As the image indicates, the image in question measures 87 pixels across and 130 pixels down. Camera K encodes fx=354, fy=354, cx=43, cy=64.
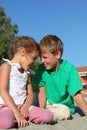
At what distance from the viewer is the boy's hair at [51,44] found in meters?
5.00

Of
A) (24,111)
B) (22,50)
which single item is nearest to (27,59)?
(22,50)

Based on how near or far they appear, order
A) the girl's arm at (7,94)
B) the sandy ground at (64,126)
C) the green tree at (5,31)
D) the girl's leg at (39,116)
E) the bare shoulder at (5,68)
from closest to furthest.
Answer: the sandy ground at (64,126) < the girl's arm at (7,94) < the girl's leg at (39,116) < the bare shoulder at (5,68) < the green tree at (5,31)

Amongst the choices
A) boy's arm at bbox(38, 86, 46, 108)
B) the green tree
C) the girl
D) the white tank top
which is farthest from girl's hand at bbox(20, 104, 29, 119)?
the green tree

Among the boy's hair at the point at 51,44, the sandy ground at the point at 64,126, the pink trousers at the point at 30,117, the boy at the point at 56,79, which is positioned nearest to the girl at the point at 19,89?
the pink trousers at the point at 30,117

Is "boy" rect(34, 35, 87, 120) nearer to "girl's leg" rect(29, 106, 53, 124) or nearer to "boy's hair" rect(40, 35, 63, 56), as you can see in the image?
"boy's hair" rect(40, 35, 63, 56)

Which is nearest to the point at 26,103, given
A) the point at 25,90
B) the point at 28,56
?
the point at 25,90

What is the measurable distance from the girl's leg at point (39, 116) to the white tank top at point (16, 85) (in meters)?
0.28

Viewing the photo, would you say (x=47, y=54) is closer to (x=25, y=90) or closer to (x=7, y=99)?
(x=25, y=90)

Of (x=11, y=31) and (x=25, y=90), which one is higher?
(x=11, y=31)

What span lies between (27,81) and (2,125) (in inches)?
38.5

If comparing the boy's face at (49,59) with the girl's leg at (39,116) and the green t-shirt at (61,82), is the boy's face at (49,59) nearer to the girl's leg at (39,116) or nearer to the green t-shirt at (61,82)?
the green t-shirt at (61,82)

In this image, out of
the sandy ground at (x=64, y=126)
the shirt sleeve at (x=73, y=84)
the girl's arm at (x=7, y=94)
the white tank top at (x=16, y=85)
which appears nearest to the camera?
the sandy ground at (x=64, y=126)

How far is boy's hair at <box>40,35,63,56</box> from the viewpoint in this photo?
5.00 metres

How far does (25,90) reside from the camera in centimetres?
477
